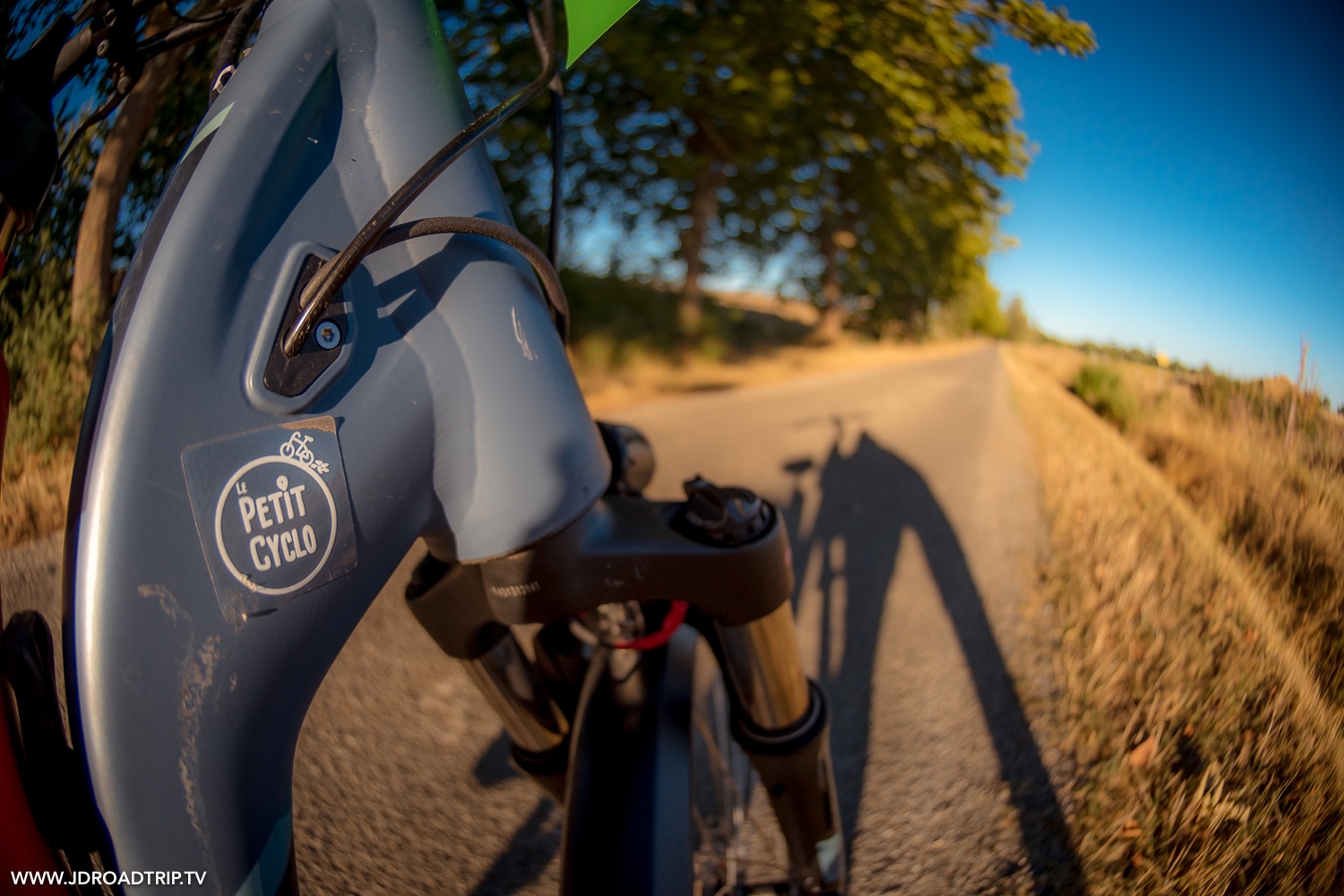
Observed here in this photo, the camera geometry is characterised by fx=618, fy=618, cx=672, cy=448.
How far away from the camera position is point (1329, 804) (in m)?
0.95

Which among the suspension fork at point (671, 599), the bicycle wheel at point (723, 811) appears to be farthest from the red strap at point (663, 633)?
the bicycle wheel at point (723, 811)

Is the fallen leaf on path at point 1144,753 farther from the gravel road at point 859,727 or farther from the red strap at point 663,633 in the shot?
the red strap at point 663,633

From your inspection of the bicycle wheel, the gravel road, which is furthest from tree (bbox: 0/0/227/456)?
the bicycle wheel

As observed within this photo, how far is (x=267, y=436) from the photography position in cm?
61

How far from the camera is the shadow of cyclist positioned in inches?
68.4

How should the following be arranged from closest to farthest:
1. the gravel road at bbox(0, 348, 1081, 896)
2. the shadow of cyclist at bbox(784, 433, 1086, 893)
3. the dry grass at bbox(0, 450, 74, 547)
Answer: the dry grass at bbox(0, 450, 74, 547) < the gravel road at bbox(0, 348, 1081, 896) < the shadow of cyclist at bbox(784, 433, 1086, 893)

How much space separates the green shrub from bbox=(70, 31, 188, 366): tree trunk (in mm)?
1770

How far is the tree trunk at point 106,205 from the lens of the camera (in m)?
0.76

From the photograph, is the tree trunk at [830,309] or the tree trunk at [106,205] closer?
the tree trunk at [106,205]

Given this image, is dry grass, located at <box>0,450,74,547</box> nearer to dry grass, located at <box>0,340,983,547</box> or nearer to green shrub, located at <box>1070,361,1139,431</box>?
dry grass, located at <box>0,340,983,547</box>

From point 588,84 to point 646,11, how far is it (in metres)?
0.54

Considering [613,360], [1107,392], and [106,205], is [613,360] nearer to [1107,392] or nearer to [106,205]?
[1107,392]

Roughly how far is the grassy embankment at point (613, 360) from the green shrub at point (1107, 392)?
1.46 m

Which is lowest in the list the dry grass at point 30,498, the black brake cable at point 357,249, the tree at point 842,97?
the dry grass at point 30,498
